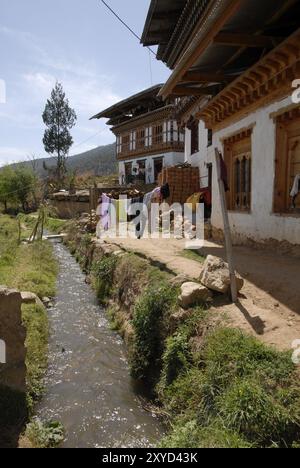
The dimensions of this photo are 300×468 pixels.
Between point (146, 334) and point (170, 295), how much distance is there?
0.71m

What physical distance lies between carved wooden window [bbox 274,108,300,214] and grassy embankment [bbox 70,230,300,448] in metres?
3.23

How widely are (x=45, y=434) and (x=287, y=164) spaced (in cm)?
668

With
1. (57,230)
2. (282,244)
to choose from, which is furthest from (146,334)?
(57,230)

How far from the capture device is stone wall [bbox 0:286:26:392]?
4.63 m

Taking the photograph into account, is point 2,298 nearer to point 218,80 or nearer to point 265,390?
point 265,390

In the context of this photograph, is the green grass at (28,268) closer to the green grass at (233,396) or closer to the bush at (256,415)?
the green grass at (233,396)

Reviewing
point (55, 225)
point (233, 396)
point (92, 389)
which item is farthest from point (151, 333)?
point (55, 225)

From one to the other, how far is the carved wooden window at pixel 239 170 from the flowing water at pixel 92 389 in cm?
481

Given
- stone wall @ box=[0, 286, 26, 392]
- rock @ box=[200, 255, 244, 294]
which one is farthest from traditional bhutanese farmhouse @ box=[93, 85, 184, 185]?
stone wall @ box=[0, 286, 26, 392]

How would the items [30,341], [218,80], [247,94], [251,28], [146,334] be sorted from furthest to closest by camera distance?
[218,80]
[247,94]
[251,28]
[30,341]
[146,334]

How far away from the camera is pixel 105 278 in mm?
10219

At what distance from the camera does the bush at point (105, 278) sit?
9916 mm

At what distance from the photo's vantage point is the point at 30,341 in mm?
6508

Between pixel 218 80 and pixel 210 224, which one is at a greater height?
pixel 218 80
